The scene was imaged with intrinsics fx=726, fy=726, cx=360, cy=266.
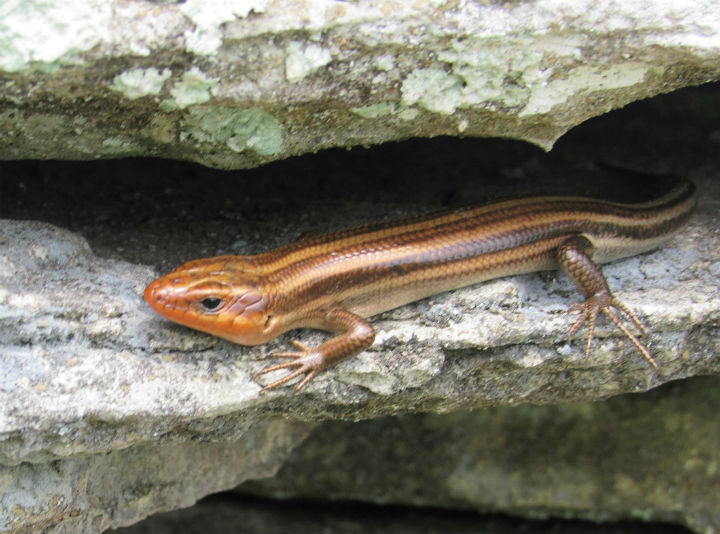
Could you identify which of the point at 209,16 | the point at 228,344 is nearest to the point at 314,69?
the point at 209,16

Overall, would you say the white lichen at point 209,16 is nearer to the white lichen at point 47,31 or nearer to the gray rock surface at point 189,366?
the white lichen at point 47,31

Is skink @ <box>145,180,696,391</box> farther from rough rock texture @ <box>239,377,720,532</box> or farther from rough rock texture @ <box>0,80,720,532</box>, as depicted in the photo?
rough rock texture @ <box>239,377,720,532</box>

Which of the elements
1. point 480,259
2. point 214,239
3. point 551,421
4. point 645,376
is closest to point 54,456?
point 214,239

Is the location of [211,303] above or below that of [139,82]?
below

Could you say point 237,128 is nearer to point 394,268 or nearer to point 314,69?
point 314,69

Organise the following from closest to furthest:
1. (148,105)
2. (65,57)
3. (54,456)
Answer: (65,57)
(148,105)
(54,456)

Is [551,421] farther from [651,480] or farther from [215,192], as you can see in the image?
[215,192]
